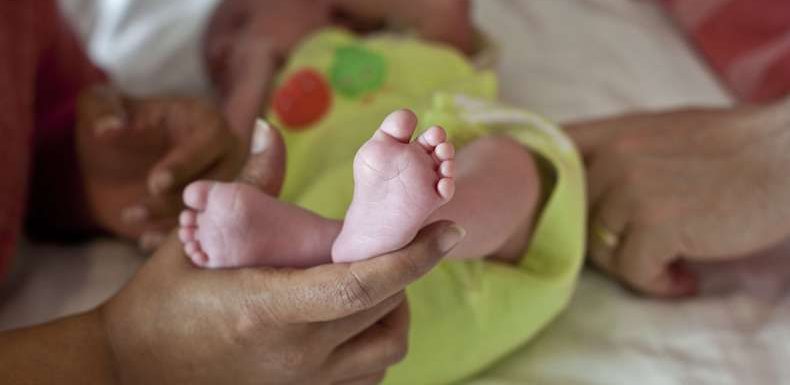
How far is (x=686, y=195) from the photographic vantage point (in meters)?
0.72

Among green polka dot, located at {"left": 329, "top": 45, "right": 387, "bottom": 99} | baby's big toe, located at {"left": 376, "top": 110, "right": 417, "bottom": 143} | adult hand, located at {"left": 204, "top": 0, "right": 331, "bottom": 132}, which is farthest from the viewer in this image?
adult hand, located at {"left": 204, "top": 0, "right": 331, "bottom": 132}

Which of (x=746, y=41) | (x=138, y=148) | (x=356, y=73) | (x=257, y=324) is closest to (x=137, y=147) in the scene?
(x=138, y=148)

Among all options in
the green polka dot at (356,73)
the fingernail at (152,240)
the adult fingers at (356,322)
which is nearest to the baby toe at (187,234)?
the adult fingers at (356,322)

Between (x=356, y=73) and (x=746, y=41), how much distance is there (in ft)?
1.69

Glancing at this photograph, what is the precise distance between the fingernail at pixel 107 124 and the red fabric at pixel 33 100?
0.19 feet

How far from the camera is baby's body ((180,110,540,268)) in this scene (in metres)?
0.39

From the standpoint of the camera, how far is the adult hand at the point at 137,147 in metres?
0.70

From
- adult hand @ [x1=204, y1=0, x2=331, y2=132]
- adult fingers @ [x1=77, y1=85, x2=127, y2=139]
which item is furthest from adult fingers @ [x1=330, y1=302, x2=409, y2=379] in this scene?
adult hand @ [x1=204, y1=0, x2=331, y2=132]

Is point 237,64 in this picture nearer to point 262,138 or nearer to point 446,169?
point 262,138

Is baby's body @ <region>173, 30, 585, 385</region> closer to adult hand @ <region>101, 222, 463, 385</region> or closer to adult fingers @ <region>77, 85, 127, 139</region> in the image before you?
adult hand @ <region>101, 222, 463, 385</region>

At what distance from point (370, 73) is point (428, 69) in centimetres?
7

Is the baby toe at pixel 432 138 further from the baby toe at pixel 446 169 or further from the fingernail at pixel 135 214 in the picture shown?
the fingernail at pixel 135 214

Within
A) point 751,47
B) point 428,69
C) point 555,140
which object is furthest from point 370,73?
Answer: point 751,47

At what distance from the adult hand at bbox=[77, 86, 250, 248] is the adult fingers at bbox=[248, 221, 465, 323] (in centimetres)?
28
